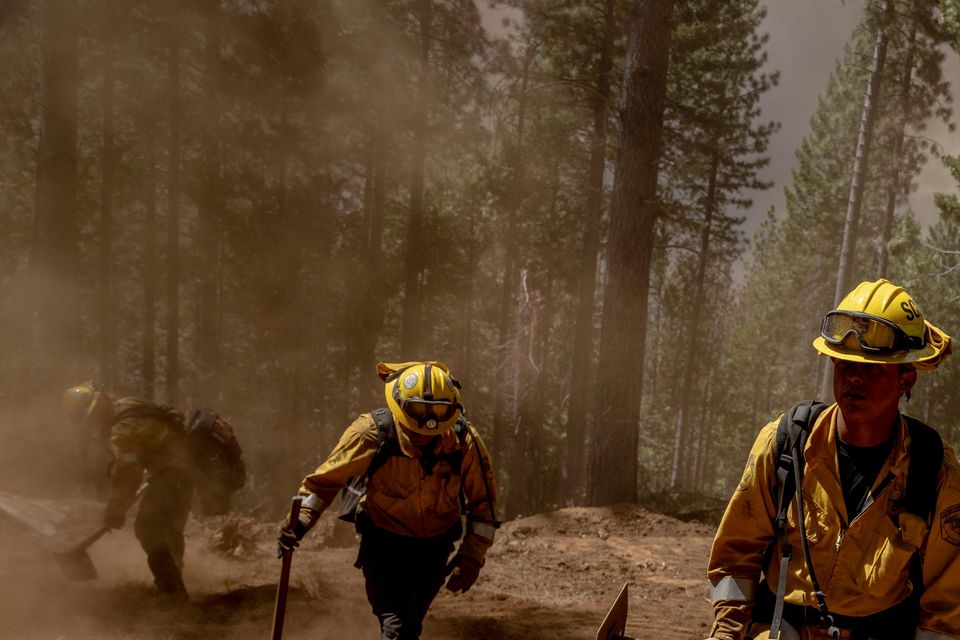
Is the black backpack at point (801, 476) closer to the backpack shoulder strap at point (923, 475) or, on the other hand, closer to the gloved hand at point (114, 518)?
the backpack shoulder strap at point (923, 475)

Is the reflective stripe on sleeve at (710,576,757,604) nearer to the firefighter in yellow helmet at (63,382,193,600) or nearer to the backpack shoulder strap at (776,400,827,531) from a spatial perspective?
the backpack shoulder strap at (776,400,827,531)

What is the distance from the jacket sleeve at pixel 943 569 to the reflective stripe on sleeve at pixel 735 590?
569mm

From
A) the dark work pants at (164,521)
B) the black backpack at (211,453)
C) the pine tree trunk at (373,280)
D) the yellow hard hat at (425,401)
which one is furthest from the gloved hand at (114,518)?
the pine tree trunk at (373,280)

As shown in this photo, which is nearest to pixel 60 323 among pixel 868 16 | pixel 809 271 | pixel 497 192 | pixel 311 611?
pixel 311 611

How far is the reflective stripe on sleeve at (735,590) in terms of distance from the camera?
2.58 m

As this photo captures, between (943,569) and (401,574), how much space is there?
118 inches

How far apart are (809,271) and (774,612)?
36.9 m

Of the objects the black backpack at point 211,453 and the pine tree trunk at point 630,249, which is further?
the pine tree trunk at point 630,249

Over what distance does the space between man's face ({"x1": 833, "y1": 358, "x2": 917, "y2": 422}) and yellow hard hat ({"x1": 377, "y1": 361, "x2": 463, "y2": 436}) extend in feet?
7.42

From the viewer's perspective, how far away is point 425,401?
13.1 feet

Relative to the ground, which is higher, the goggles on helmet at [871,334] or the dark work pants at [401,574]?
the goggles on helmet at [871,334]

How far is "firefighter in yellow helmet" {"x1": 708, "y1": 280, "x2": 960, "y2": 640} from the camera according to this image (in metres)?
2.34

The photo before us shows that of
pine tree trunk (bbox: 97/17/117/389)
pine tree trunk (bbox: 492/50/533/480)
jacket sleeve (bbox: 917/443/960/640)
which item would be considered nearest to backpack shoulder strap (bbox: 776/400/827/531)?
jacket sleeve (bbox: 917/443/960/640)

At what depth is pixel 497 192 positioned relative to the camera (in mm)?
21984
